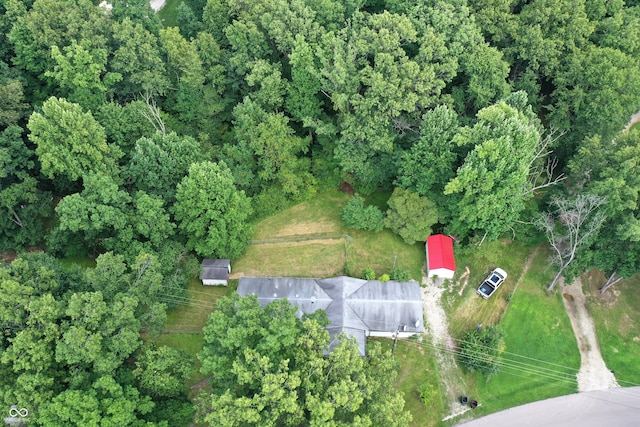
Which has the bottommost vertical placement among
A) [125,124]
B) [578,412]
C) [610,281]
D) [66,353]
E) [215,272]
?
[578,412]

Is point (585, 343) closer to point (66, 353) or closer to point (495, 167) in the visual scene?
point (495, 167)

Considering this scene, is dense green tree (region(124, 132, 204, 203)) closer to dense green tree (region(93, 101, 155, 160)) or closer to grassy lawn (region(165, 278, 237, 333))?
dense green tree (region(93, 101, 155, 160))

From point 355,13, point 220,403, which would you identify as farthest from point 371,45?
point 220,403

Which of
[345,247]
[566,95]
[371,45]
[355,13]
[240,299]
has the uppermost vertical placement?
[355,13]

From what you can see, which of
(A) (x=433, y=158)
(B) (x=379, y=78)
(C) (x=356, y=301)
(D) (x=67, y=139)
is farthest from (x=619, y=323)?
(D) (x=67, y=139)

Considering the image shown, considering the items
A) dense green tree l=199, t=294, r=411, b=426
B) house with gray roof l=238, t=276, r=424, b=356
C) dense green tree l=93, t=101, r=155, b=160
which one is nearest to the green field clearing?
house with gray roof l=238, t=276, r=424, b=356

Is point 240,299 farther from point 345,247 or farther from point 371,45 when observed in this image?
point 371,45
